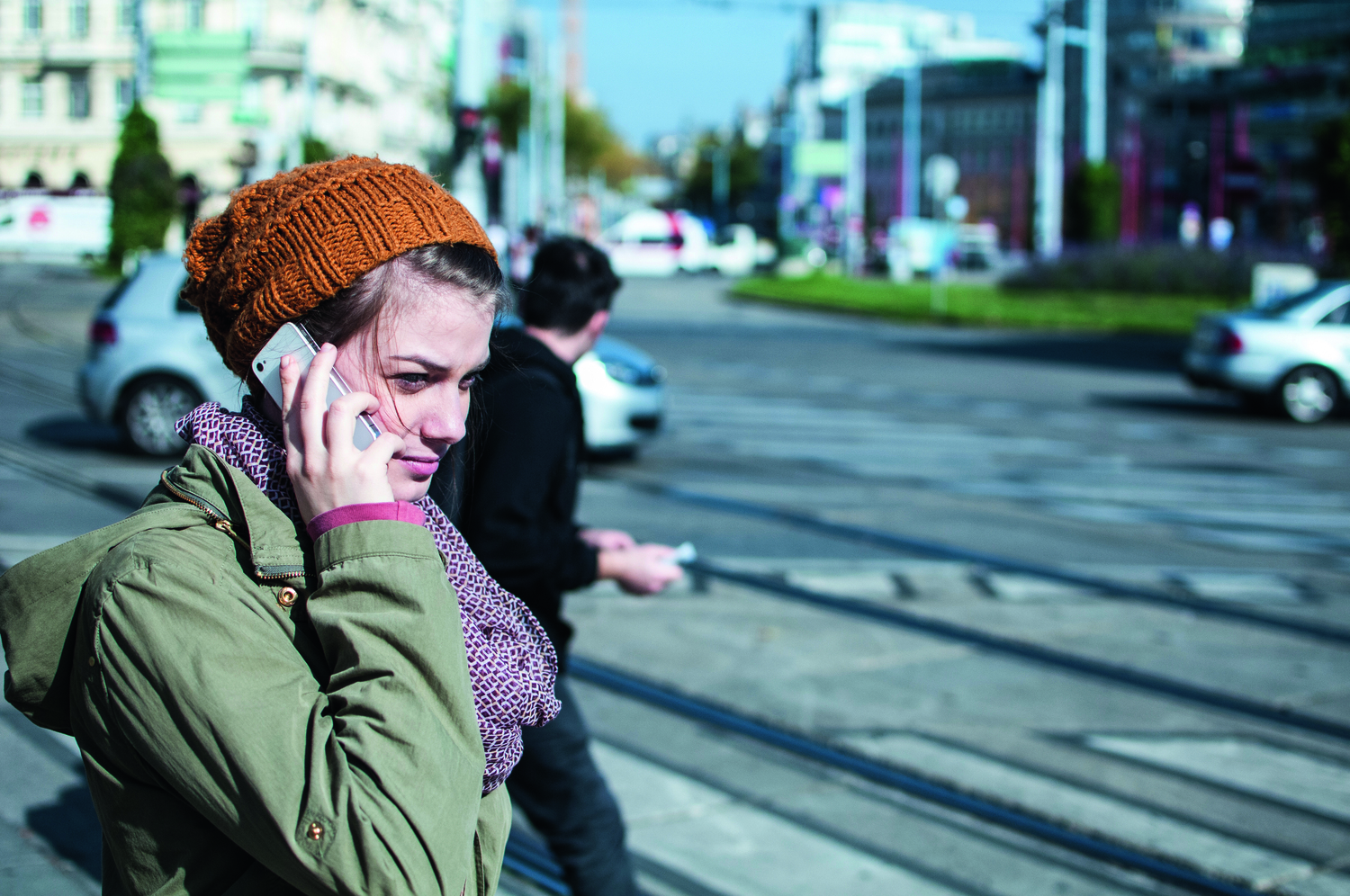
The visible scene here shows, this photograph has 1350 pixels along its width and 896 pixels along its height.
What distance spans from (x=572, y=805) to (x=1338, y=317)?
Answer: 15496 mm

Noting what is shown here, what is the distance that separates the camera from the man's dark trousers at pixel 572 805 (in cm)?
288

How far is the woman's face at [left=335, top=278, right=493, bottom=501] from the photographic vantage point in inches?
55.6

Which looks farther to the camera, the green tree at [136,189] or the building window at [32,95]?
the building window at [32,95]

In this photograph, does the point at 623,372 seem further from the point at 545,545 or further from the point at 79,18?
the point at 545,545

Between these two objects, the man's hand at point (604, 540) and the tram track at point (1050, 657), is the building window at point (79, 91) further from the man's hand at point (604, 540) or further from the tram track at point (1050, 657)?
the tram track at point (1050, 657)

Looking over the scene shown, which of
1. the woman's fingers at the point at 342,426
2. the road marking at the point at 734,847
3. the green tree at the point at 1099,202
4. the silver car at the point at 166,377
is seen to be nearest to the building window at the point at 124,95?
the road marking at the point at 734,847

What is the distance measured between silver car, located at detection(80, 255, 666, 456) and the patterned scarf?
9.26 meters

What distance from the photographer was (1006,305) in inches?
1356

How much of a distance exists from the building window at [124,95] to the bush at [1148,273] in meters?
32.3

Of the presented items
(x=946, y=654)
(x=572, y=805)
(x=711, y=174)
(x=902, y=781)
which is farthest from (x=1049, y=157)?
(x=711, y=174)

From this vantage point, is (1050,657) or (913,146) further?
(913,146)

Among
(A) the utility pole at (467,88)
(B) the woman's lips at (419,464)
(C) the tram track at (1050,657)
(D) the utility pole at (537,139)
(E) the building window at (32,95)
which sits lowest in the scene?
(C) the tram track at (1050,657)

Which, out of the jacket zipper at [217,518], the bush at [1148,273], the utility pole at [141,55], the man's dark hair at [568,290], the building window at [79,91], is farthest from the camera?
the bush at [1148,273]

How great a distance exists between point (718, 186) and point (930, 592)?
116794 millimetres
